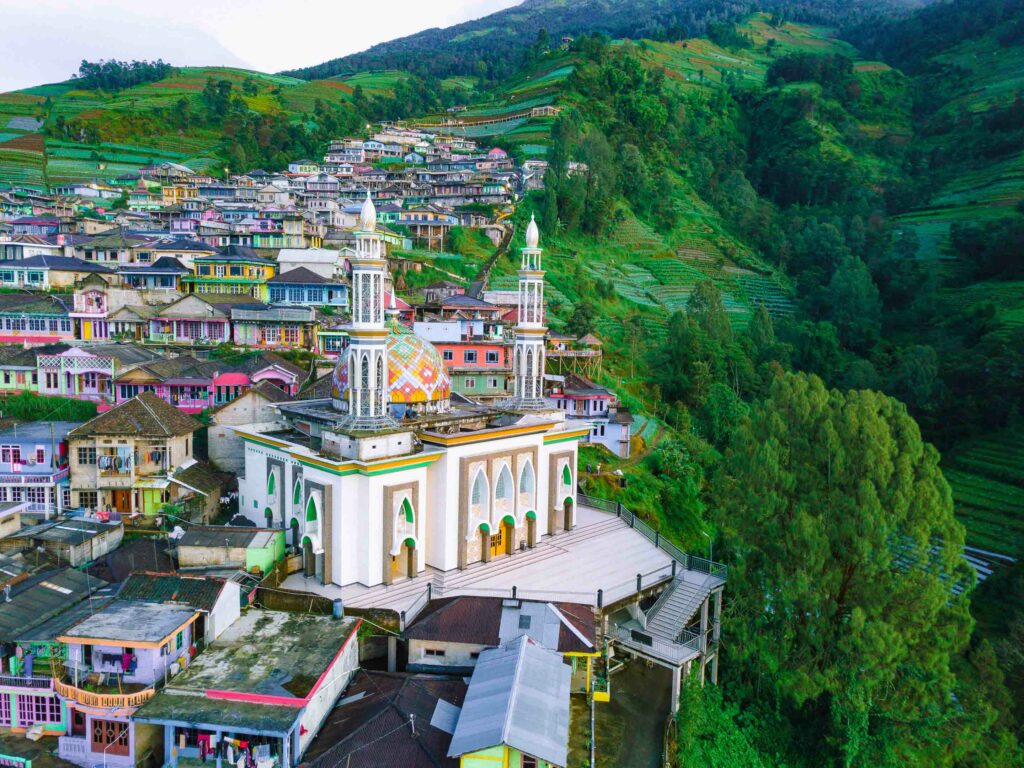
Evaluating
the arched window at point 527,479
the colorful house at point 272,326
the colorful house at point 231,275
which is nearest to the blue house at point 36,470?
the colorful house at point 272,326

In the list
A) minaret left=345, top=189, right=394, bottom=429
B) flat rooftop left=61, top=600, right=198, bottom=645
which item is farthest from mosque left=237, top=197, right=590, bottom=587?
flat rooftop left=61, top=600, right=198, bottom=645

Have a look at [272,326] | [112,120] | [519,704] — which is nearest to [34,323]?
[272,326]

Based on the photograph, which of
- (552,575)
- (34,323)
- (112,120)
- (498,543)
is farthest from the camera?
(112,120)

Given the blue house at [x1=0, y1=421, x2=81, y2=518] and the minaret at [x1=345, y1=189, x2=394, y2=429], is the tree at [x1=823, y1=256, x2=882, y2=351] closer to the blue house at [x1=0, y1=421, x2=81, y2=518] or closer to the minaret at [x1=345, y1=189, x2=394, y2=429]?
the minaret at [x1=345, y1=189, x2=394, y2=429]

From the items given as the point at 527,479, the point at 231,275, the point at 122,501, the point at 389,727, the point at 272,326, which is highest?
the point at 231,275

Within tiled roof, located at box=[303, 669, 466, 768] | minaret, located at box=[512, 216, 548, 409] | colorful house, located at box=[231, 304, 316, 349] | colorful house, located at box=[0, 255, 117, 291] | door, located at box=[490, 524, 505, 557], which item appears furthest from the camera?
colorful house, located at box=[0, 255, 117, 291]

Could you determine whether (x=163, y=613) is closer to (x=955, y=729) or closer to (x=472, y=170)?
(x=955, y=729)

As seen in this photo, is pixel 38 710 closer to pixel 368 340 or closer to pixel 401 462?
pixel 401 462
